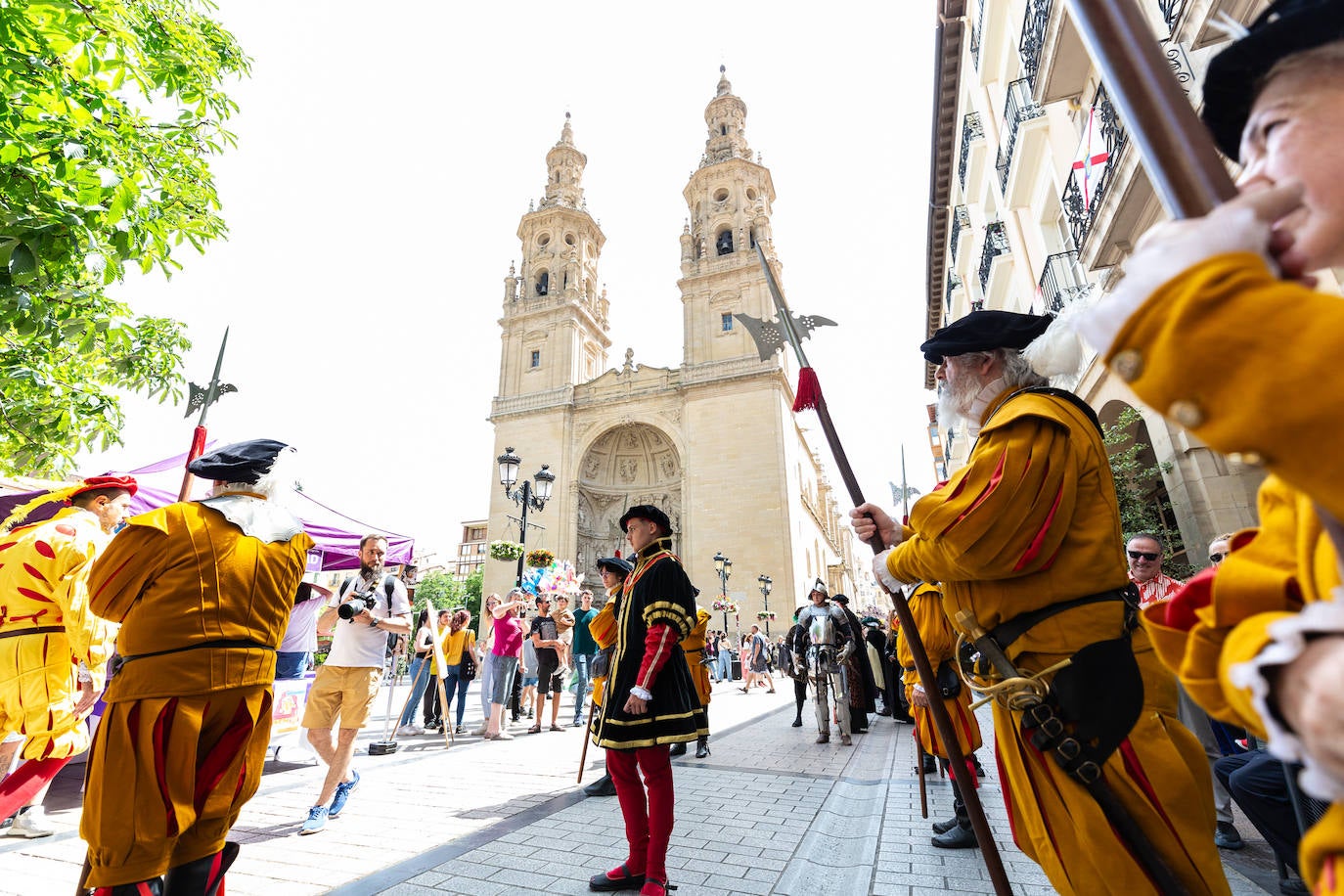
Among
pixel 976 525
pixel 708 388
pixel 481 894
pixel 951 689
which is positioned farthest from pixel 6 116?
pixel 708 388

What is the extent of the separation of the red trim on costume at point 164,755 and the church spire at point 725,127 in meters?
42.6

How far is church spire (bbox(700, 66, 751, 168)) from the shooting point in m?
40.4

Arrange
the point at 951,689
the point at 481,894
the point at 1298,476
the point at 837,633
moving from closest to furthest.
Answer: the point at 1298,476 < the point at 481,894 < the point at 951,689 < the point at 837,633

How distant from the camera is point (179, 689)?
235cm

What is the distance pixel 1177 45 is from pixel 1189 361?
25.5 feet

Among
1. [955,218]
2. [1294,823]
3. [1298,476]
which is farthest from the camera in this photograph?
[955,218]

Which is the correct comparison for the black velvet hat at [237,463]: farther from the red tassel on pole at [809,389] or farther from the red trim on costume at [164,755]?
the red tassel on pole at [809,389]

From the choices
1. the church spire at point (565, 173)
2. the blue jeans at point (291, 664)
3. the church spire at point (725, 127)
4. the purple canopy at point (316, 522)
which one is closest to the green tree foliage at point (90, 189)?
the purple canopy at point (316, 522)

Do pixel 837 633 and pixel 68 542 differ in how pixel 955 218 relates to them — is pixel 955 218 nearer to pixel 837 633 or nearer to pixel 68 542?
pixel 837 633

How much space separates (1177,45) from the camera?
19.4ft

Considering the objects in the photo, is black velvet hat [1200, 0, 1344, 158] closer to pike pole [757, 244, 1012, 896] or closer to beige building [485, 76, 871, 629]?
pike pole [757, 244, 1012, 896]

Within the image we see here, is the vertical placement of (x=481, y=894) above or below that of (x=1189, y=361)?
below

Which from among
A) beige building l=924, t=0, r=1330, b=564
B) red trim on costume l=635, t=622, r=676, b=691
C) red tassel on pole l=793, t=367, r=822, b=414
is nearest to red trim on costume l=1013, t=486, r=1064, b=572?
beige building l=924, t=0, r=1330, b=564

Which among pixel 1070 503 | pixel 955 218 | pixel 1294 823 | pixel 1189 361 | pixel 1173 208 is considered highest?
pixel 955 218
